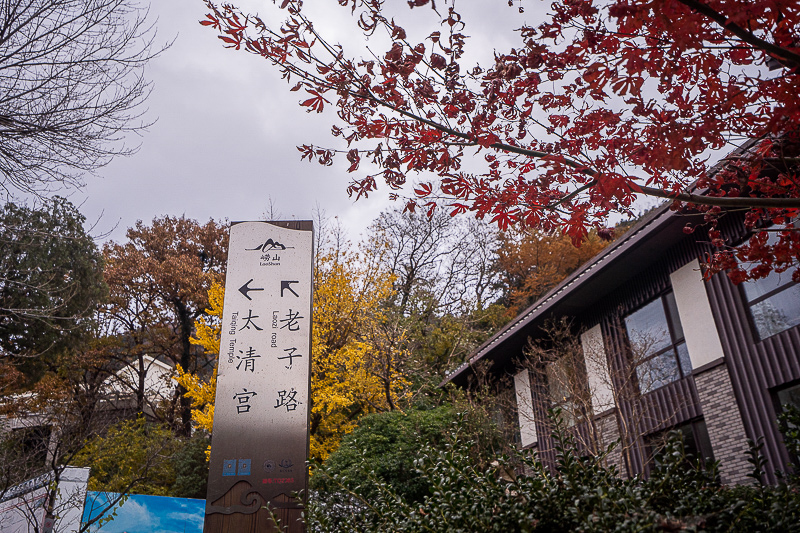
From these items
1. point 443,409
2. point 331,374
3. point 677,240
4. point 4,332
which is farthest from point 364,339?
point 4,332

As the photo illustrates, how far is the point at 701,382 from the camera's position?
821 cm

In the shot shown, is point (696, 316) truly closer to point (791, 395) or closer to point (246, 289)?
point (791, 395)

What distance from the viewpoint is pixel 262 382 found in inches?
267

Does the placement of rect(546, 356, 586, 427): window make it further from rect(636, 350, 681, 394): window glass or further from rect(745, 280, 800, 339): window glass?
rect(745, 280, 800, 339): window glass

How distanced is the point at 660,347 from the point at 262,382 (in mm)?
6495

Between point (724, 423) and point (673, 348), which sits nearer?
point (724, 423)

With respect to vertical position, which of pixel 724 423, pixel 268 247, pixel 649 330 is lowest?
pixel 724 423

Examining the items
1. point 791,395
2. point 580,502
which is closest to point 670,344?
point 791,395

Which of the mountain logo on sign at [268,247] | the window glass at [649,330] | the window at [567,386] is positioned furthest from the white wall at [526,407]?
the mountain logo on sign at [268,247]

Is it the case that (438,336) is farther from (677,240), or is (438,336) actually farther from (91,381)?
(91,381)

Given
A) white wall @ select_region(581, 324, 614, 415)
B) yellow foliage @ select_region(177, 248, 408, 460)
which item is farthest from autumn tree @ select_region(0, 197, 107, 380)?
white wall @ select_region(581, 324, 614, 415)

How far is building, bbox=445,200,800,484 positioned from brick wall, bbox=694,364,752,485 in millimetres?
14

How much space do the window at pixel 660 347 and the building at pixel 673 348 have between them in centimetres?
2

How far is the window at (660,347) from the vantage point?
881 centimetres
